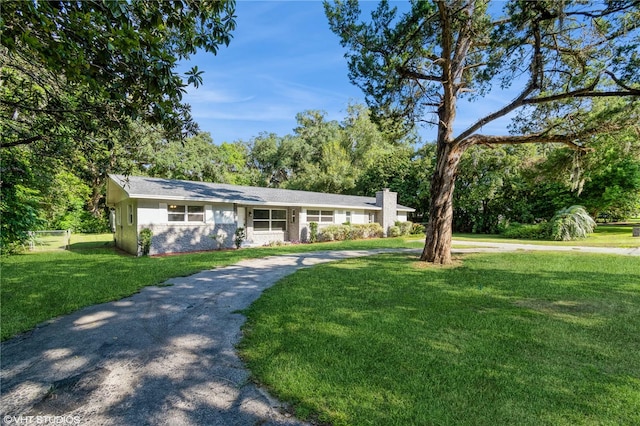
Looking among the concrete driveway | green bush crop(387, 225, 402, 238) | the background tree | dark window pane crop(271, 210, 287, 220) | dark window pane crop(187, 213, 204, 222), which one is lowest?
the concrete driveway

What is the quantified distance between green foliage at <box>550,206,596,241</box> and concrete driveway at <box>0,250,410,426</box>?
775 inches

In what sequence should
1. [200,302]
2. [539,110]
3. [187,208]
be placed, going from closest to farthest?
[200,302]
[539,110]
[187,208]

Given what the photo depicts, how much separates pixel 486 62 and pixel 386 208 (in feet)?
47.6

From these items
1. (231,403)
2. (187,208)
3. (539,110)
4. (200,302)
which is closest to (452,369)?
(231,403)

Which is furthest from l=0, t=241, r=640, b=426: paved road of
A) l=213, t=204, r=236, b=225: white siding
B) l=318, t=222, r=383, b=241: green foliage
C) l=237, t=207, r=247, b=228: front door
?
l=318, t=222, r=383, b=241: green foliage

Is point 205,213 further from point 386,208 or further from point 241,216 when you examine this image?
point 386,208

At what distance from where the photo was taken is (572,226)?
1756 centimetres

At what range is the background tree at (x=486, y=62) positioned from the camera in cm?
672

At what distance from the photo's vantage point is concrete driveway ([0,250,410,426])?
2586 millimetres

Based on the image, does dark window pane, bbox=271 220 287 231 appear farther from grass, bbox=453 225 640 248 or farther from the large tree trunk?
grass, bbox=453 225 640 248

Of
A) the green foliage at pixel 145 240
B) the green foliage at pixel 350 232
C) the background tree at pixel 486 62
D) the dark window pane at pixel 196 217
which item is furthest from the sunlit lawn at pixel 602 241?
the green foliage at pixel 145 240

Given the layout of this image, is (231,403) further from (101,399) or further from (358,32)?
(358,32)

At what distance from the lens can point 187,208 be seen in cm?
1420

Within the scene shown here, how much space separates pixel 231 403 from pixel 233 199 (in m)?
13.4
